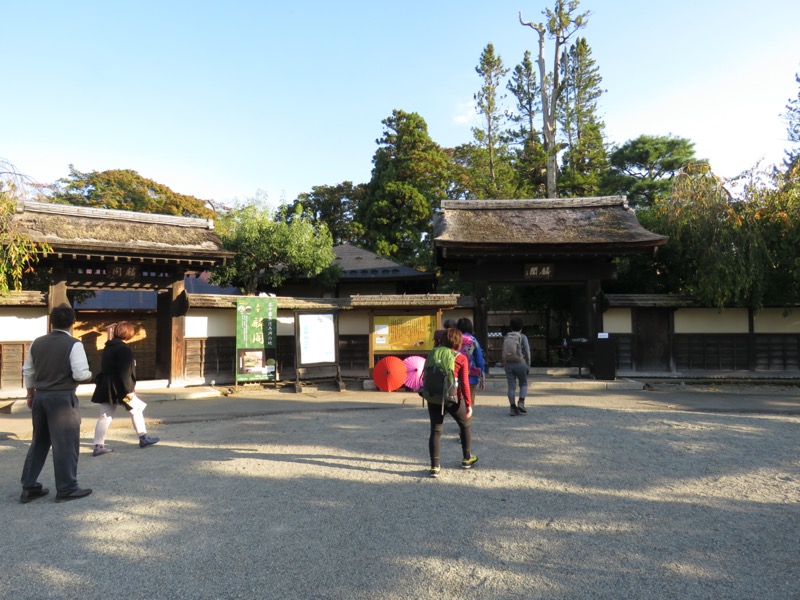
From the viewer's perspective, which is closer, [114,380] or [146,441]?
[114,380]

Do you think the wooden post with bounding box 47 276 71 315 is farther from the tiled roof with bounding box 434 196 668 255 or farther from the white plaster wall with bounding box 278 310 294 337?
the tiled roof with bounding box 434 196 668 255

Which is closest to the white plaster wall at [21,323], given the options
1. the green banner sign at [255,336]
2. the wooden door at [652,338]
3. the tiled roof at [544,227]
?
the green banner sign at [255,336]

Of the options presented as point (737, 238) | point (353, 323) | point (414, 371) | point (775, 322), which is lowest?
point (414, 371)

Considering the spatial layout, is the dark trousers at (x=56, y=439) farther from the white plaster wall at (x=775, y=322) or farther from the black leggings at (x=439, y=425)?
the white plaster wall at (x=775, y=322)

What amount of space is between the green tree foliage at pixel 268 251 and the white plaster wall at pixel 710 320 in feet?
36.1

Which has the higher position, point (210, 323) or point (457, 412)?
point (210, 323)

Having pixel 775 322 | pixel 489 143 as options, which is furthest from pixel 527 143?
pixel 775 322

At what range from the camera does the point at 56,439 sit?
4656mm

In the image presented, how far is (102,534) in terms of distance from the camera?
152 inches

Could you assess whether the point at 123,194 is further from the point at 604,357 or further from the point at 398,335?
the point at 604,357

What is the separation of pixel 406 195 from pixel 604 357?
1431 centimetres

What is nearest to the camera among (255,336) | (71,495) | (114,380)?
(71,495)

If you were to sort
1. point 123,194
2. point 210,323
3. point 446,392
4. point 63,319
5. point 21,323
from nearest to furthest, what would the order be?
point 63,319 → point 446,392 → point 21,323 → point 210,323 → point 123,194

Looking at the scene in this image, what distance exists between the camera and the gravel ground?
3068 mm
